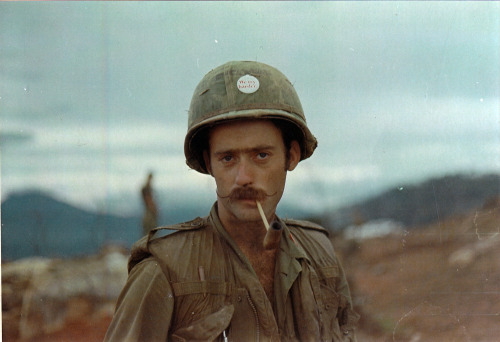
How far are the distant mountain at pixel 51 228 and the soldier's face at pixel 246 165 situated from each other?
0.99 metres

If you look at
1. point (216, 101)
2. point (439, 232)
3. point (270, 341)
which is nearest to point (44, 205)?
point (216, 101)

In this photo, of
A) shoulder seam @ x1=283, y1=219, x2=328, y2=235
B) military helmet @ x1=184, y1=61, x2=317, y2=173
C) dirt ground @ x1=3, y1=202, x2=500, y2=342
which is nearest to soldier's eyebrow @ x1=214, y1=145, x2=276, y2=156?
military helmet @ x1=184, y1=61, x2=317, y2=173

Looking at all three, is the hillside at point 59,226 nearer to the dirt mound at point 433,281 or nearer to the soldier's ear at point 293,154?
the soldier's ear at point 293,154

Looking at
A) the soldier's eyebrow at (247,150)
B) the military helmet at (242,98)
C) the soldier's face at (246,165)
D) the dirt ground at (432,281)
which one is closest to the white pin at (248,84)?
the military helmet at (242,98)

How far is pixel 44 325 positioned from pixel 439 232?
8.74 feet

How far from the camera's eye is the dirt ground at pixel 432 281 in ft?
12.0

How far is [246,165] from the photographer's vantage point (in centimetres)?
274

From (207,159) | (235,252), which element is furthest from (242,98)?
(235,252)

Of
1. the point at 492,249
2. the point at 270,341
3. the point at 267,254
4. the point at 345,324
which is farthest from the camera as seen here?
the point at 492,249

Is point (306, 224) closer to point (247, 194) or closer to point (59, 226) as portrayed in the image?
point (247, 194)

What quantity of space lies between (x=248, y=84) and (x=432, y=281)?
198cm

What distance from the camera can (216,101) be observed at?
2.74 meters

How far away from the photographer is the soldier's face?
2748mm

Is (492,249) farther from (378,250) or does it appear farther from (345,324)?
(345,324)
